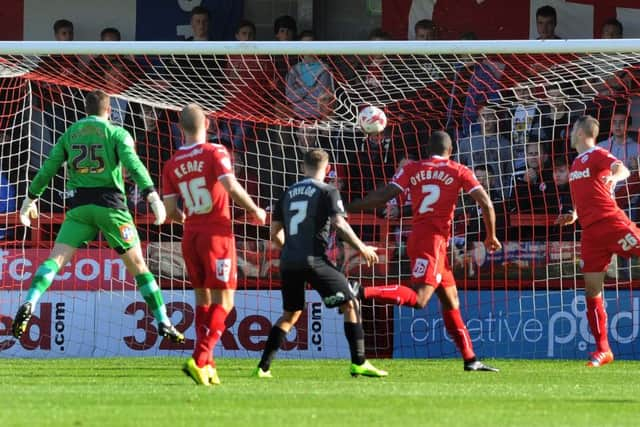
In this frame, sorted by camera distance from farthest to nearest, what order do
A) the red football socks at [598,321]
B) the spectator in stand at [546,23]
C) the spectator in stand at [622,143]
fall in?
the spectator in stand at [546,23], the spectator in stand at [622,143], the red football socks at [598,321]

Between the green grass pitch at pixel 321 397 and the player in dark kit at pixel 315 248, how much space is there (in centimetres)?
43

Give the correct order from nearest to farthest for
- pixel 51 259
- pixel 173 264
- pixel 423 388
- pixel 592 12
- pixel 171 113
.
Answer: pixel 423 388 → pixel 51 259 → pixel 173 264 → pixel 171 113 → pixel 592 12

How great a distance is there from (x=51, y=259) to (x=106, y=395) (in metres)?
2.60

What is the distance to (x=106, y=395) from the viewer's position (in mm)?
9258

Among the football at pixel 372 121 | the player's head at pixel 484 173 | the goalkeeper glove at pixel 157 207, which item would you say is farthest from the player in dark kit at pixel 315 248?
the player's head at pixel 484 173

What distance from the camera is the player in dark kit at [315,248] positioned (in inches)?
424

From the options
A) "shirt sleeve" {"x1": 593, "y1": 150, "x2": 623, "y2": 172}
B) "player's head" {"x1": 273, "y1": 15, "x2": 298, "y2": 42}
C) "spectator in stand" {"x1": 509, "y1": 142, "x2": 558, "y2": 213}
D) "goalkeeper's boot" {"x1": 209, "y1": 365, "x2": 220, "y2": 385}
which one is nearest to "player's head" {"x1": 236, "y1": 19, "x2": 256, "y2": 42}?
"player's head" {"x1": 273, "y1": 15, "x2": 298, "y2": 42}

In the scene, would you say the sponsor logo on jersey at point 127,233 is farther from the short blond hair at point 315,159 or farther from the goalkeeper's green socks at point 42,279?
the short blond hair at point 315,159

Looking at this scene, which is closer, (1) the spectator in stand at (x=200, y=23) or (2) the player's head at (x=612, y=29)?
(2) the player's head at (x=612, y=29)

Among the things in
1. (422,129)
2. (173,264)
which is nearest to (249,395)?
(173,264)

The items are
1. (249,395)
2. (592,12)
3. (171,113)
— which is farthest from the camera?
(592,12)

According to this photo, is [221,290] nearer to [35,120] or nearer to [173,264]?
[173,264]

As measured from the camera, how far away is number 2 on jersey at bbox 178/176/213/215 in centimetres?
1034

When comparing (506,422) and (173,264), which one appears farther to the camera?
(173,264)
